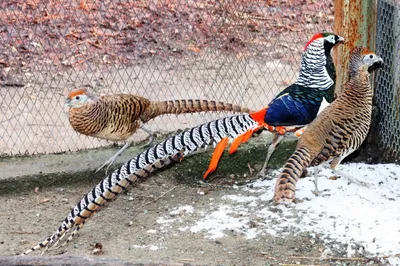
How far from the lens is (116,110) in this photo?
577 cm

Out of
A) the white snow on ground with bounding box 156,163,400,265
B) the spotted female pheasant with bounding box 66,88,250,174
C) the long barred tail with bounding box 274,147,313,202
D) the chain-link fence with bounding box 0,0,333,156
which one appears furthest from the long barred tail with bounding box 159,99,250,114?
the long barred tail with bounding box 274,147,313,202

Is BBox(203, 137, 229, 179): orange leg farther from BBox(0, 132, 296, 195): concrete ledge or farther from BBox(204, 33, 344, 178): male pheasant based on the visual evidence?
BBox(0, 132, 296, 195): concrete ledge

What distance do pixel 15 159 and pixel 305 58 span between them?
7.76 ft

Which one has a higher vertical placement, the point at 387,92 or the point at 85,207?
the point at 387,92

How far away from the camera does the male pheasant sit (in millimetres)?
5641

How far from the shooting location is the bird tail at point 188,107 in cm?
596

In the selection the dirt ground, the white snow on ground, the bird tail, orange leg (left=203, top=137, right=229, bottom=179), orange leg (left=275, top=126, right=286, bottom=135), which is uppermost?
the bird tail

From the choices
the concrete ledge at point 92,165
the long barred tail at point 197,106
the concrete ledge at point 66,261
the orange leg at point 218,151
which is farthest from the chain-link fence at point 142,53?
the concrete ledge at point 66,261

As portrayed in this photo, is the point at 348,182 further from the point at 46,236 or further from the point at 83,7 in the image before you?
the point at 83,7

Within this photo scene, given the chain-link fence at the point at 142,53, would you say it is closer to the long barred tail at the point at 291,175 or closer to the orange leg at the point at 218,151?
the orange leg at the point at 218,151

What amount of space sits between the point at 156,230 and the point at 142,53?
2625 mm

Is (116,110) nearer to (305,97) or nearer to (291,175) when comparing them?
(305,97)

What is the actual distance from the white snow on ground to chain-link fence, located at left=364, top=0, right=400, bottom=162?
253 mm

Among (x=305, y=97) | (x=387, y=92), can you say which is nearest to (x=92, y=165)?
(x=305, y=97)
